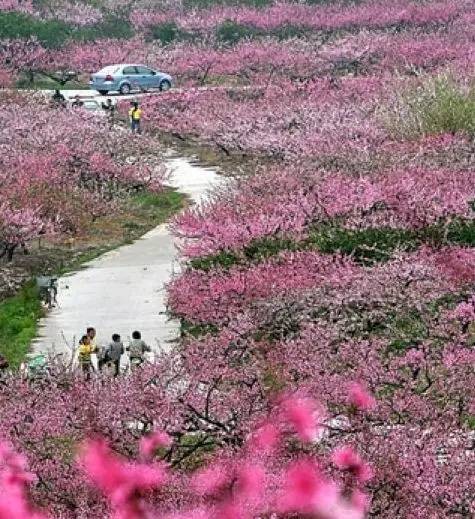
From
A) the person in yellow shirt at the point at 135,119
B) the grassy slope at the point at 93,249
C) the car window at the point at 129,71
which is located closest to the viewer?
the grassy slope at the point at 93,249

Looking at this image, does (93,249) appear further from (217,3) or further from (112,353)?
(217,3)

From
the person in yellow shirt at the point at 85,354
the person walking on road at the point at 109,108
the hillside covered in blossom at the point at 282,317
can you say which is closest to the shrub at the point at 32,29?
the person walking on road at the point at 109,108

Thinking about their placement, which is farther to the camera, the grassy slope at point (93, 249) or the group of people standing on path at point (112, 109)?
the group of people standing on path at point (112, 109)

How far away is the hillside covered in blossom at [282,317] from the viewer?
8312mm

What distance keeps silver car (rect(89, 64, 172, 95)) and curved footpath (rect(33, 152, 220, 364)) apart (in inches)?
782

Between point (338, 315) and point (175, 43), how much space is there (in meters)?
40.5

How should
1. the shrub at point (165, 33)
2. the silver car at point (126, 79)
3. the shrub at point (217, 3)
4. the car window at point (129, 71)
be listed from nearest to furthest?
the silver car at point (126, 79)
the car window at point (129, 71)
the shrub at point (165, 33)
the shrub at point (217, 3)

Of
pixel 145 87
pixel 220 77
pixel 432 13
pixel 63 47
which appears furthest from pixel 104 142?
pixel 432 13

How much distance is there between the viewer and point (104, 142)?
29391 millimetres

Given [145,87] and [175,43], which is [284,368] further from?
[175,43]

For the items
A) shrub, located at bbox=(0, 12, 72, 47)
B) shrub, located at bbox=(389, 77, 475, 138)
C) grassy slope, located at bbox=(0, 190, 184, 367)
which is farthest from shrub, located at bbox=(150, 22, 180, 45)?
shrub, located at bbox=(389, 77, 475, 138)

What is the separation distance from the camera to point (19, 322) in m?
17.7

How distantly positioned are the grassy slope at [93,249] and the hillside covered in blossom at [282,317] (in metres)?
0.66

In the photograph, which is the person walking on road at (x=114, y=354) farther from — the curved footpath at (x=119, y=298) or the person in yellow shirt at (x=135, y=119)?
the person in yellow shirt at (x=135, y=119)
